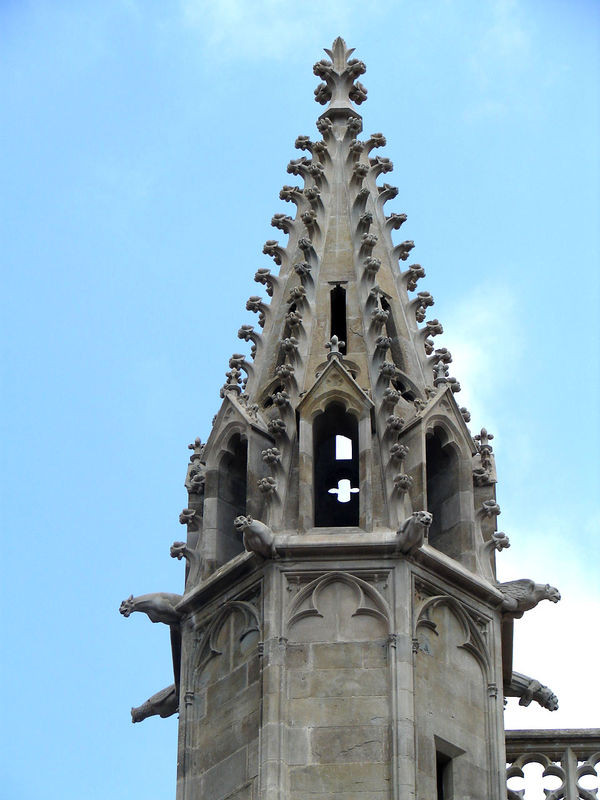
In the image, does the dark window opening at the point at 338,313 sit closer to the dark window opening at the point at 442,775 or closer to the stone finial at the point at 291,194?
the stone finial at the point at 291,194

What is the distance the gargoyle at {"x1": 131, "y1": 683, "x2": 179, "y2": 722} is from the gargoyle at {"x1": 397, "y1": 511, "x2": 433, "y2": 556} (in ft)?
12.0

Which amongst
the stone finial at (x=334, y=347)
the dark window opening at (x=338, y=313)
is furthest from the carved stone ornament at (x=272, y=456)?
the dark window opening at (x=338, y=313)

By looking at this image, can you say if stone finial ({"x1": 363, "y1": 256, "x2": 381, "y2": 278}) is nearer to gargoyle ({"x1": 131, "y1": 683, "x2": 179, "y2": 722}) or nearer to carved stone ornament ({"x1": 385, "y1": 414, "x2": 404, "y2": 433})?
carved stone ornament ({"x1": 385, "y1": 414, "x2": 404, "y2": 433})

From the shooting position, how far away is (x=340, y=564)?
30.8m

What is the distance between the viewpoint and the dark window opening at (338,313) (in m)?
33.9

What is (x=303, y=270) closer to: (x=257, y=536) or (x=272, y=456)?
(x=272, y=456)

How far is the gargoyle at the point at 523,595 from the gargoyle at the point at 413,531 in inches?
62.1

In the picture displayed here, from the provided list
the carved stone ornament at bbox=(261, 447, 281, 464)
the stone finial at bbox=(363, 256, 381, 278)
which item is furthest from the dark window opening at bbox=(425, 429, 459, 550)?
the stone finial at bbox=(363, 256, 381, 278)

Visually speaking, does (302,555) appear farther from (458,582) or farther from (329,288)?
(329,288)

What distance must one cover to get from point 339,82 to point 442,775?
11363 millimetres

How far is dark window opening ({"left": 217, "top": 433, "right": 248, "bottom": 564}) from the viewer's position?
32.6 metres

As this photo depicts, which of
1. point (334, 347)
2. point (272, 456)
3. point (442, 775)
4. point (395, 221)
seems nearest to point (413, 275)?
point (395, 221)

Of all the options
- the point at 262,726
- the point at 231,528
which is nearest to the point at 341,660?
the point at 262,726

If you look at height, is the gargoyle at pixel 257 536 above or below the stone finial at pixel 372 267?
below
